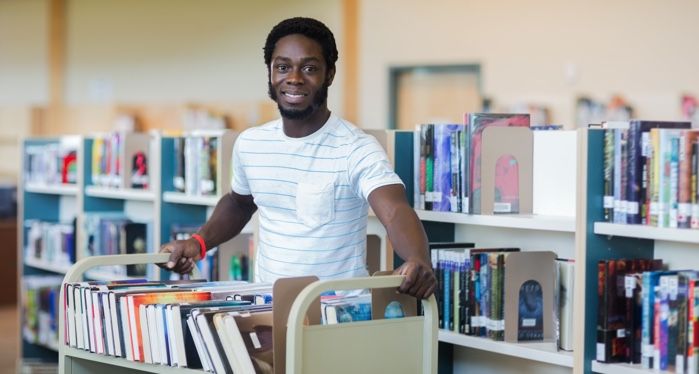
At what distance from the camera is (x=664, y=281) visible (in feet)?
9.27

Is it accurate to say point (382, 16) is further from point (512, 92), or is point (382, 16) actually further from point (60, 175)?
point (60, 175)

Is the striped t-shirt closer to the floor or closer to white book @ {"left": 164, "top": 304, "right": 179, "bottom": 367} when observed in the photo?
white book @ {"left": 164, "top": 304, "right": 179, "bottom": 367}

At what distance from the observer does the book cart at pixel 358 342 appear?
2441mm

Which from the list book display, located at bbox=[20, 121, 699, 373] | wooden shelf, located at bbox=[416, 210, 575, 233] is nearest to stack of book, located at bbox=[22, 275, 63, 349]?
book display, located at bbox=[20, 121, 699, 373]

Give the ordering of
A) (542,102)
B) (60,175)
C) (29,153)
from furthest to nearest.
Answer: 1. (542,102)
2. (29,153)
3. (60,175)

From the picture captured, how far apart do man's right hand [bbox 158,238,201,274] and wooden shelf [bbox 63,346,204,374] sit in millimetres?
321

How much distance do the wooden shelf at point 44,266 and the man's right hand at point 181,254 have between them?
123 inches

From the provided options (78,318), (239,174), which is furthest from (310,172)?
(78,318)

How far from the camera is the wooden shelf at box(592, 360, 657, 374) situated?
288 cm

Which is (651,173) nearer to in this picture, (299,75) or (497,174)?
(497,174)

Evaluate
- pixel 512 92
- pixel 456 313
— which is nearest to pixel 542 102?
pixel 512 92

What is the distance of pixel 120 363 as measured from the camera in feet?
9.73

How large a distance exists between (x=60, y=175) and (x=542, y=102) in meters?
4.15

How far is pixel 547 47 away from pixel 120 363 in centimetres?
670
